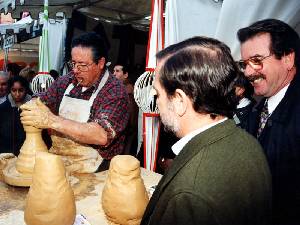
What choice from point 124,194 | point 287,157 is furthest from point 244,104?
point 124,194

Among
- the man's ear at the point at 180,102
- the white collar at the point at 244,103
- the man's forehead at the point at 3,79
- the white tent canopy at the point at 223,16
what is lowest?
the man's forehead at the point at 3,79

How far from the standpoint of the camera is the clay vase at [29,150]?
1.86 m

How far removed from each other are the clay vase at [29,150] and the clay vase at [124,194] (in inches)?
22.9

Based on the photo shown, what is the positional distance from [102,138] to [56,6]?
4.56m

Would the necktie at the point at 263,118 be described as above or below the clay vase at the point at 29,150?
above

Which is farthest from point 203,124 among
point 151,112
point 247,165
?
point 151,112

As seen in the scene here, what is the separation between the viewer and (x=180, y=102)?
1.11 meters

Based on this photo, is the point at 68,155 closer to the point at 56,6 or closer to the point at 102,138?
the point at 102,138

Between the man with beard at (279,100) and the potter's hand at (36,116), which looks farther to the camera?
the potter's hand at (36,116)

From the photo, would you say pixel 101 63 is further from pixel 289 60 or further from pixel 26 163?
pixel 289 60

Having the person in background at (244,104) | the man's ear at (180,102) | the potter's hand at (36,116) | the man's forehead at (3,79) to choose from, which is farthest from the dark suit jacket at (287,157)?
the man's forehead at (3,79)

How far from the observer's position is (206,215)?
0.89 meters

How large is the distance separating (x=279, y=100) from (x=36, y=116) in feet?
4.92

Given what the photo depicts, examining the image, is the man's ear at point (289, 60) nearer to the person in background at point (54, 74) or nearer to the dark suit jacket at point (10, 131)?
the dark suit jacket at point (10, 131)
